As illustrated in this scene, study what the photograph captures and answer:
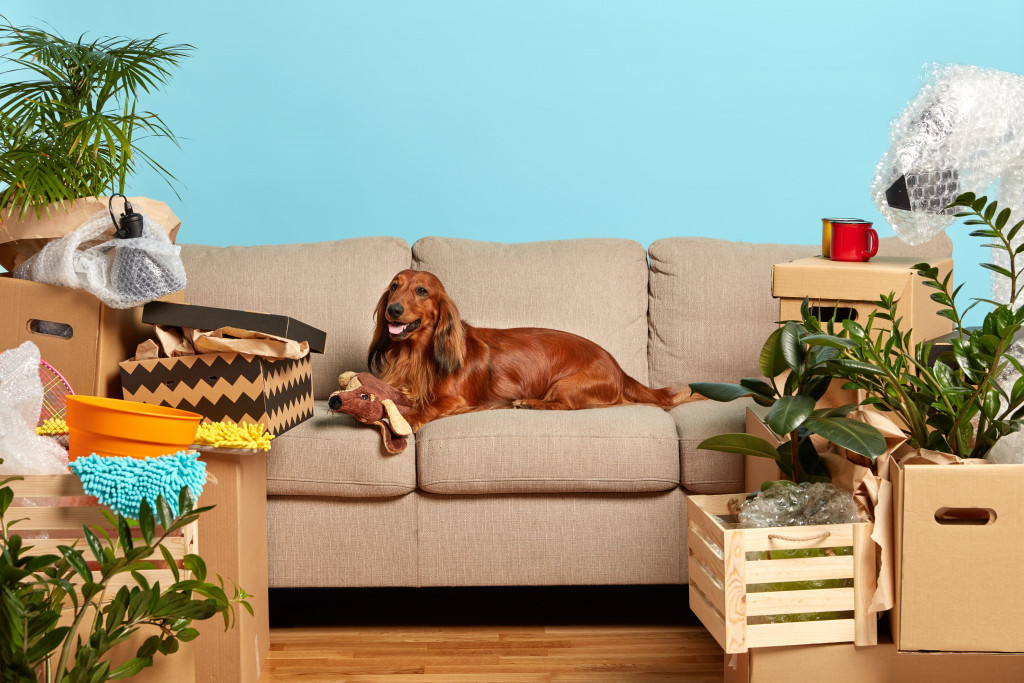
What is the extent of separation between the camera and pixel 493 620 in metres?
2.52

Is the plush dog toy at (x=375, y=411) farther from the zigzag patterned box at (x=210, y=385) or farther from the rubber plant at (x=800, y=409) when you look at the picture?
the rubber plant at (x=800, y=409)

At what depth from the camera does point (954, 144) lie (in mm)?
2025

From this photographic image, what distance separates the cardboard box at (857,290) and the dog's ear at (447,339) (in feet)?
2.97

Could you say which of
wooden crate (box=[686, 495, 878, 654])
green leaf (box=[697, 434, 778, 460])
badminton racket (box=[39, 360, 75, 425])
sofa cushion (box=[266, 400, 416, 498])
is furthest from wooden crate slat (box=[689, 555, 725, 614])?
badminton racket (box=[39, 360, 75, 425])

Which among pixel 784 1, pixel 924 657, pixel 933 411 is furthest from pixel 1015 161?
pixel 784 1

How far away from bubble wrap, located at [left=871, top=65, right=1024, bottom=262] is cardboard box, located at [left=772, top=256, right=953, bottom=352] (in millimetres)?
117

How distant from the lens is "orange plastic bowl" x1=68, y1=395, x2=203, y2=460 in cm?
179

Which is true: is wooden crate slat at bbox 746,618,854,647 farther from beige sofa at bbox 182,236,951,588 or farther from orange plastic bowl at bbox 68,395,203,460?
orange plastic bowl at bbox 68,395,203,460

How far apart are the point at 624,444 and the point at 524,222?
5.58 ft

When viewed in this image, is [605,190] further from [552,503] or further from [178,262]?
[178,262]

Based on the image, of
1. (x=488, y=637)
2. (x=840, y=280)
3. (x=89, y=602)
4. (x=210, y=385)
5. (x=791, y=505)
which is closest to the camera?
(x=89, y=602)

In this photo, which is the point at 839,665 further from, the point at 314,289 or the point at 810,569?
the point at 314,289

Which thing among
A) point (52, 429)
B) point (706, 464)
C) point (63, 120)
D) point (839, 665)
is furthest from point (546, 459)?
point (63, 120)

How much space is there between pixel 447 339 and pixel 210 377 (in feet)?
2.63
